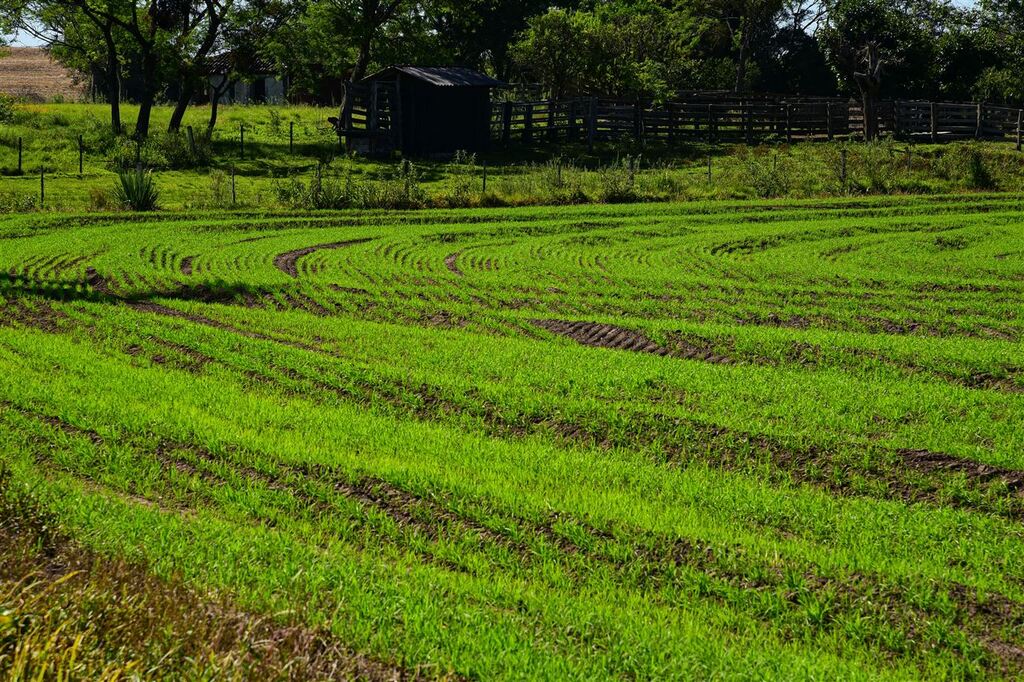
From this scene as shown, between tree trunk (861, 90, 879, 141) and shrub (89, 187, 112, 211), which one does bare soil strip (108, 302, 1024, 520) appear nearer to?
shrub (89, 187, 112, 211)

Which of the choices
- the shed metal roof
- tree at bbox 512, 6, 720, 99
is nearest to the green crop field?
the shed metal roof

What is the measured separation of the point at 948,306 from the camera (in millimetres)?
18953

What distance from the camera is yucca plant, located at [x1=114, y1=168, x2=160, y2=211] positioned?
3341 centimetres

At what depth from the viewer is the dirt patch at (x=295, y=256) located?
23750 mm

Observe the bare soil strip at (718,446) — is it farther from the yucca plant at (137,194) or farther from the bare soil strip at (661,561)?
the yucca plant at (137,194)

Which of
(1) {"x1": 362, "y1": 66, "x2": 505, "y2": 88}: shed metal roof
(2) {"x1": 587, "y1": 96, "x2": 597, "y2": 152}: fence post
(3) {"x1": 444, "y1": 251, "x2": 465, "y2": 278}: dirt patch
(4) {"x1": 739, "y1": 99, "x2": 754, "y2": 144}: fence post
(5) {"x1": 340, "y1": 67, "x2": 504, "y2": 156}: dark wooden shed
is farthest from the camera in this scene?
(4) {"x1": 739, "y1": 99, "x2": 754, "y2": 144}: fence post

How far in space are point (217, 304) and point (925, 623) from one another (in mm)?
14545

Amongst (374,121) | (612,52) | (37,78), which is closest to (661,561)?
(374,121)

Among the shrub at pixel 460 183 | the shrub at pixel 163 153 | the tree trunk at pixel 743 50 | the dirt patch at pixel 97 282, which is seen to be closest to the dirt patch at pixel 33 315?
the dirt patch at pixel 97 282

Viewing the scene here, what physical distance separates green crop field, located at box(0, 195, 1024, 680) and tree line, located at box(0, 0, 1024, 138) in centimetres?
3382

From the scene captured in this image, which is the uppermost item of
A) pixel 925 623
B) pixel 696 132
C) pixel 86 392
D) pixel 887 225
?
pixel 696 132

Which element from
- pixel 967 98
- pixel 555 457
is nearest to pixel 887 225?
pixel 555 457

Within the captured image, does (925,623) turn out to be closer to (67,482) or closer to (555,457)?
(555,457)

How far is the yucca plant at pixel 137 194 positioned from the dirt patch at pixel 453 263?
1231 centimetres
